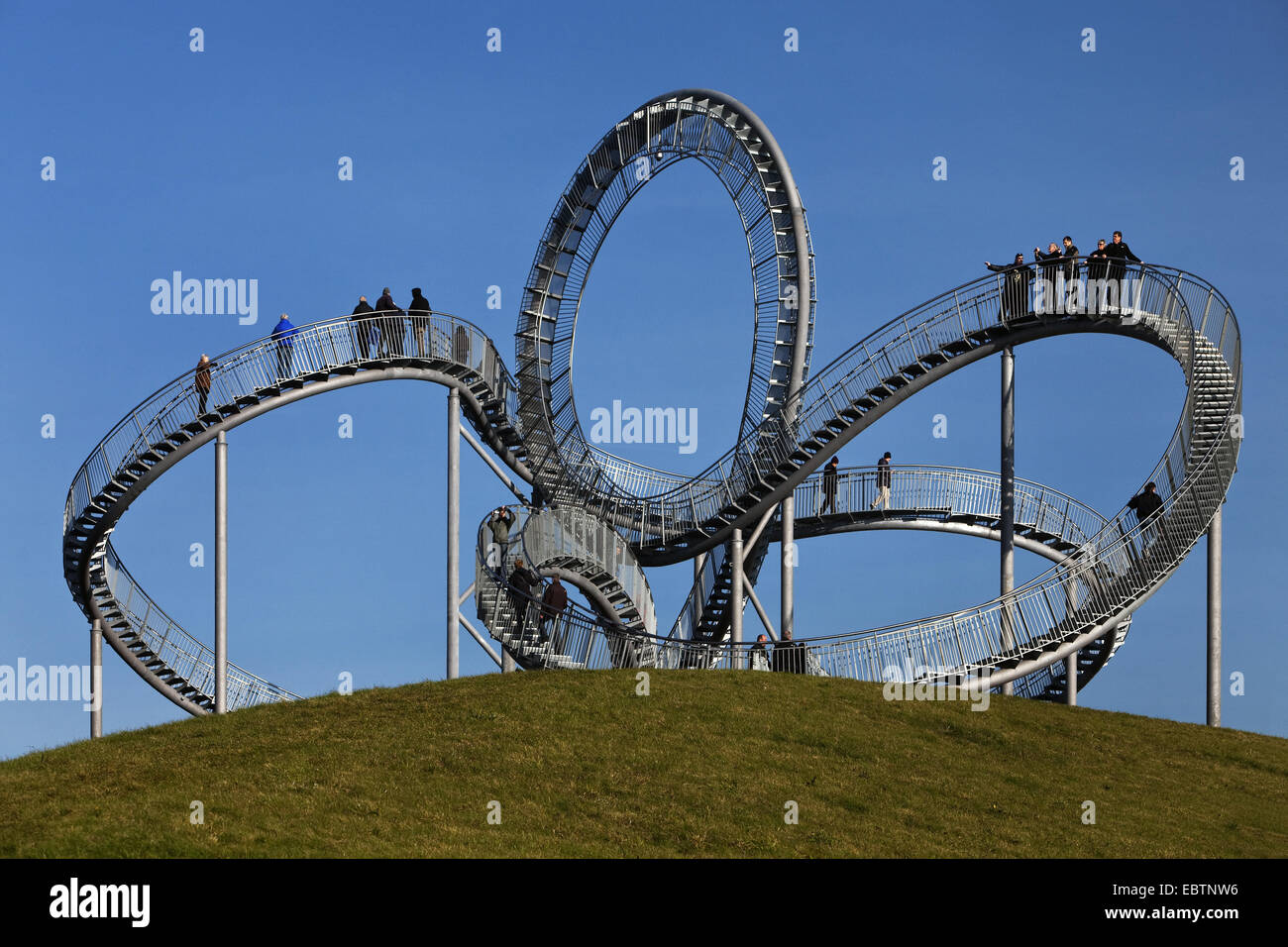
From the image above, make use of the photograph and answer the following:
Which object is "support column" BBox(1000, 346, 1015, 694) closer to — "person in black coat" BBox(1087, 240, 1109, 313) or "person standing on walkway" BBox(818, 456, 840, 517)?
"person in black coat" BBox(1087, 240, 1109, 313)

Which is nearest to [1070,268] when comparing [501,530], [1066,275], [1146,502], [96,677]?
[1066,275]

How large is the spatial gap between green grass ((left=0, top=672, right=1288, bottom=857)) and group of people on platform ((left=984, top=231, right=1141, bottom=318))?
25.9 ft

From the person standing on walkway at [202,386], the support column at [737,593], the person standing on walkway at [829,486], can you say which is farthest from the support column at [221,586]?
the person standing on walkway at [829,486]

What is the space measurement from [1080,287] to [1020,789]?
36.8 ft

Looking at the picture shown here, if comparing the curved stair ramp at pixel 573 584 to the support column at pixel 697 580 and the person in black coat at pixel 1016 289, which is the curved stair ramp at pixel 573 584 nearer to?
the support column at pixel 697 580

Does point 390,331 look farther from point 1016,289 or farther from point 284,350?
point 1016,289

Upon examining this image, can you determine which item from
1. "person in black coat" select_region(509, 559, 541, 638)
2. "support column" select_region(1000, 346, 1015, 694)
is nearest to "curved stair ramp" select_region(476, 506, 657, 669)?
"person in black coat" select_region(509, 559, 541, 638)

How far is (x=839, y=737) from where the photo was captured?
28.3m

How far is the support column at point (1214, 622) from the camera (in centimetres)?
3328

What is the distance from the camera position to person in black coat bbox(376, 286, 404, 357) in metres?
39.2

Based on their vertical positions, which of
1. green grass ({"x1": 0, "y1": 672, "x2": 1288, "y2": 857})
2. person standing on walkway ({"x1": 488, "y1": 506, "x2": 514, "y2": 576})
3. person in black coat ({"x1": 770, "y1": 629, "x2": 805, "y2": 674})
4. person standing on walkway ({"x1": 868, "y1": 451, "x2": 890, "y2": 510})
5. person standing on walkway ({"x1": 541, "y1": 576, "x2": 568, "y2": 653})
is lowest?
green grass ({"x1": 0, "y1": 672, "x2": 1288, "y2": 857})
